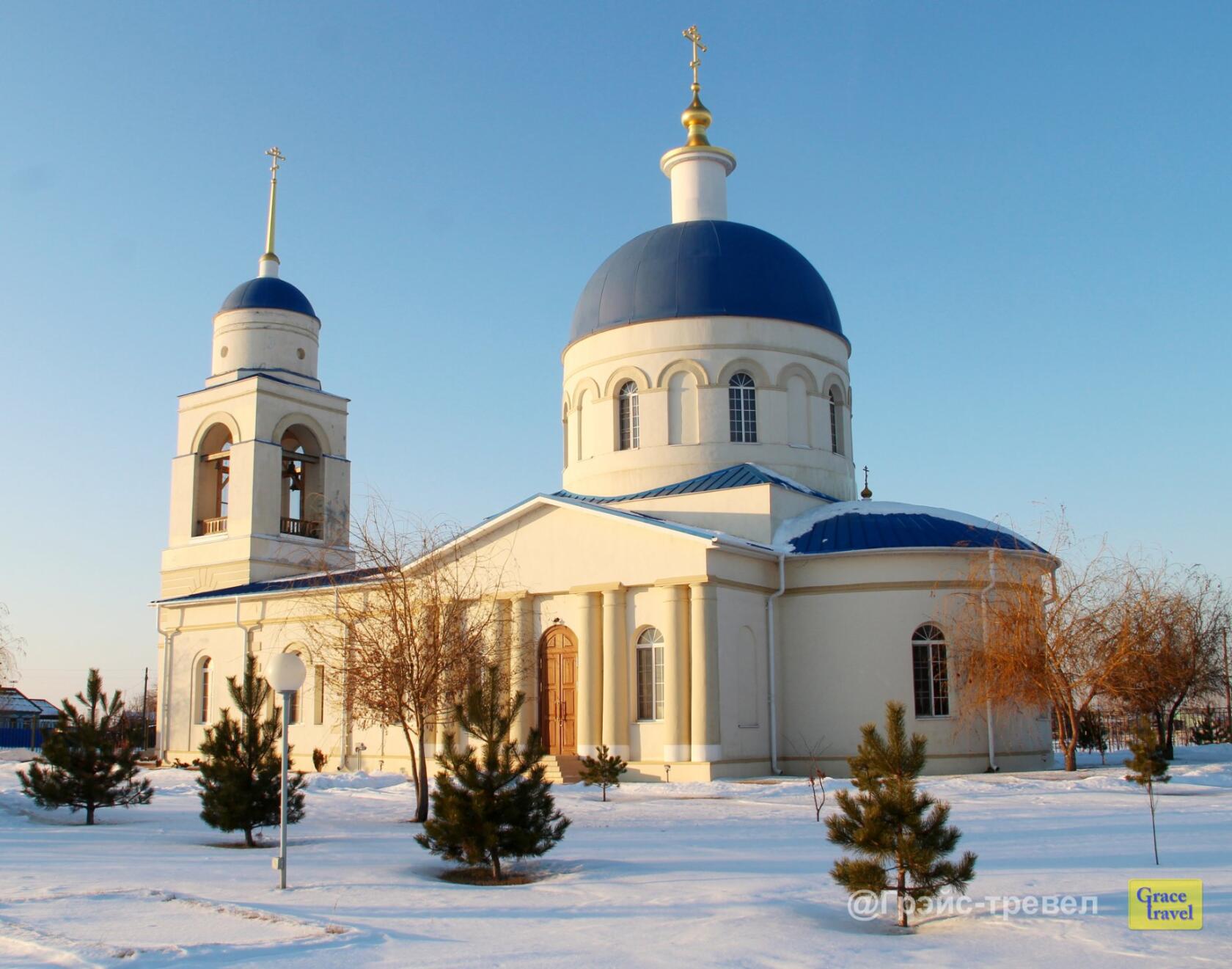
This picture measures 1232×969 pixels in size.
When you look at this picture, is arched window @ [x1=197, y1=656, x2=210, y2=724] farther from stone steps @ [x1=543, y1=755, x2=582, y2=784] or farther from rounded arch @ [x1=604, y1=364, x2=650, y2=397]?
rounded arch @ [x1=604, y1=364, x2=650, y2=397]

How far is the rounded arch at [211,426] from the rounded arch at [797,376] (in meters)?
15.4

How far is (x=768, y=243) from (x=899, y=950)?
2423cm

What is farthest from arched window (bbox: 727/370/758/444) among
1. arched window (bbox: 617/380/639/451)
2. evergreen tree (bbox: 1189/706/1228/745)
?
evergreen tree (bbox: 1189/706/1228/745)

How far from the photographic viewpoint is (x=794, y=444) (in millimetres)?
28828

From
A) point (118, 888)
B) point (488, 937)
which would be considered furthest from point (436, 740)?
point (488, 937)

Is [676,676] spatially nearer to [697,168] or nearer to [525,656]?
[525,656]

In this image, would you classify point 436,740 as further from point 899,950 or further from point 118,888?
point 899,950

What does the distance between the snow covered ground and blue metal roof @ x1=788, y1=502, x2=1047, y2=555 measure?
8.20 meters

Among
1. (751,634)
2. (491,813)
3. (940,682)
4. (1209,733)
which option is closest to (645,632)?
(751,634)

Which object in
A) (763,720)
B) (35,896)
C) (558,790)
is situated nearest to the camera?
(35,896)

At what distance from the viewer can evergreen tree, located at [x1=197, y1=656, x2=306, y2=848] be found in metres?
13.9

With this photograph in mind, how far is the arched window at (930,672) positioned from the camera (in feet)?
79.7

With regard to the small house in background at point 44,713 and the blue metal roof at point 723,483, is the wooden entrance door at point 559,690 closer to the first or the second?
the blue metal roof at point 723,483

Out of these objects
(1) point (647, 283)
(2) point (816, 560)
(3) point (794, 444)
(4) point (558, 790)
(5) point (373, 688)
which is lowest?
(4) point (558, 790)
